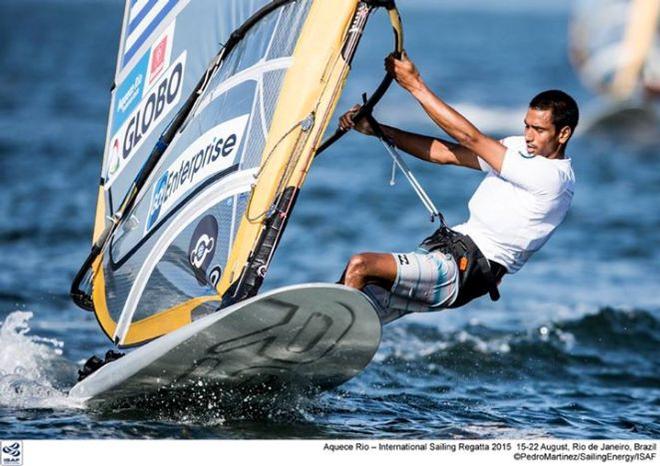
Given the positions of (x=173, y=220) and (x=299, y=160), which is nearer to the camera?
(x=299, y=160)

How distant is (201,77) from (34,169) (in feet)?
39.1

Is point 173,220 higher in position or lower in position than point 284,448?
higher

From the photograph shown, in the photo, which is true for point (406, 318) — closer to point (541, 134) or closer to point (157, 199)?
point (157, 199)

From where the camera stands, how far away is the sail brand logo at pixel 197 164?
6598 millimetres

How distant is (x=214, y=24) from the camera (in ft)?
23.1

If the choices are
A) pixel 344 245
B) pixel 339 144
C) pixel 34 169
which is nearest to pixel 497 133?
pixel 339 144

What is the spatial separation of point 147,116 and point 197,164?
28.7 inches

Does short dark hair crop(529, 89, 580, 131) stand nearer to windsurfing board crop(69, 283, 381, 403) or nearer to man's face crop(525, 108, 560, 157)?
man's face crop(525, 108, 560, 157)

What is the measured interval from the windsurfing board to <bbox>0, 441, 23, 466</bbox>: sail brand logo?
78 centimetres

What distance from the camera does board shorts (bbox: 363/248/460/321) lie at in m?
6.18

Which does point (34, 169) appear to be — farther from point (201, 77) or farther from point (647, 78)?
point (647, 78)

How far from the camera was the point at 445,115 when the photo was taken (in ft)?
19.6

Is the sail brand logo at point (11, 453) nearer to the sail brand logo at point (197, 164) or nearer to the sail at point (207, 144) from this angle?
the sail at point (207, 144)

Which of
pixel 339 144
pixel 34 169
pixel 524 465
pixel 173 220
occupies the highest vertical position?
pixel 339 144
